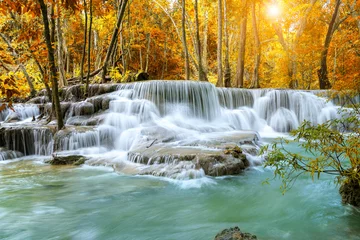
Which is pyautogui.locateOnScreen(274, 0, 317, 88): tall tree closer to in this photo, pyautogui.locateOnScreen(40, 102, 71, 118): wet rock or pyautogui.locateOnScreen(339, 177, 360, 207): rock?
pyautogui.locateOnScreen(40, 102, 71, 118): wet rock

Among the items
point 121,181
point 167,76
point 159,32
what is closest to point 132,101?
point 121,181

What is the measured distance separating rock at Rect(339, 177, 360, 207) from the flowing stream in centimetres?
14

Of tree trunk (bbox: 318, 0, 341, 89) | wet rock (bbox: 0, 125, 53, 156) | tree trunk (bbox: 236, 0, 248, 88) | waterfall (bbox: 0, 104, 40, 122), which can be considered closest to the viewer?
wet rock (bbox: 0, 125, 53, 156)

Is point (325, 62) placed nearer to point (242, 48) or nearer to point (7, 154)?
point (242, 48)

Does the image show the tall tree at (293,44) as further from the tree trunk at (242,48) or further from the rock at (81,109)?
the rock at (81,109)

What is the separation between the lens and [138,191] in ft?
15.9

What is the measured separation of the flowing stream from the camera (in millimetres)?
3463

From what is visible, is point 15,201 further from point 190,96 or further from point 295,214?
point 190,96

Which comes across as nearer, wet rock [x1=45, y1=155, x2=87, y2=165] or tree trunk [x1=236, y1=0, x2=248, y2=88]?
wet rock [x1=45, y1=155, x2=87, y2=165]

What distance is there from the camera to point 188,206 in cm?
423

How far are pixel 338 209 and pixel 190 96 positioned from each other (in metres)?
8.63

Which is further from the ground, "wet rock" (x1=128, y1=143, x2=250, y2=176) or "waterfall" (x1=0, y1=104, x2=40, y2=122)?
"waterfall" (x1=0, y1=104, x2=40, y2=122)

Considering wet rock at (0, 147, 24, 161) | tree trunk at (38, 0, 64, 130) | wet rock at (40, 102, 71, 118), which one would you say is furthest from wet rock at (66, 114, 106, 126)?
wet rock at (0, 147, 24, 161)

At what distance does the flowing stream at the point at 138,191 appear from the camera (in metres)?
3.46
